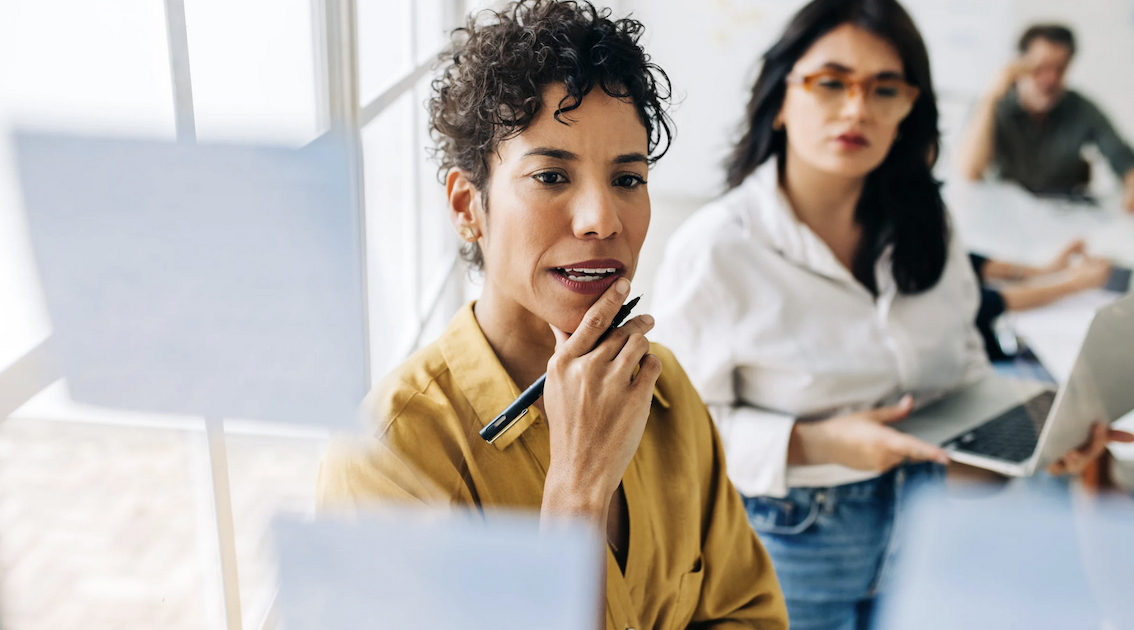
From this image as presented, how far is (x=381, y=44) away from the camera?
28.0 inches

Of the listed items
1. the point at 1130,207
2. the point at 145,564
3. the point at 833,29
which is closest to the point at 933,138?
the point at 833,29

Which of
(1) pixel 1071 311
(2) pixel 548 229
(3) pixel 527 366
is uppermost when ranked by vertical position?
(2) pixel 548 229

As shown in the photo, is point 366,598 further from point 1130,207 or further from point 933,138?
point 1130,207

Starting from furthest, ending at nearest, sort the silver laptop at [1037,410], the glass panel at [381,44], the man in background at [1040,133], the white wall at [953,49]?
the white wall at [953,49]
the man in background at [1040,133]
the silver laptop at [1037,410]
the glass panel at [381,44]

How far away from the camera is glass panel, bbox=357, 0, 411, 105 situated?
661 mm

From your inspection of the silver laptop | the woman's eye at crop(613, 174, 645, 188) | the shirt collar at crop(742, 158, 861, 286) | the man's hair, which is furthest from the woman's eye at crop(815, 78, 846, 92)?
the man's hair

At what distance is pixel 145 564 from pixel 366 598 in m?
0.12

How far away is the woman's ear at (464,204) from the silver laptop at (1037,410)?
0.68 metres

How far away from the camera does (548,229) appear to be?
488mm

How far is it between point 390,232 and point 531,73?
0.41m

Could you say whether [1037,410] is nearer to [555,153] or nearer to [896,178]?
[896,178]

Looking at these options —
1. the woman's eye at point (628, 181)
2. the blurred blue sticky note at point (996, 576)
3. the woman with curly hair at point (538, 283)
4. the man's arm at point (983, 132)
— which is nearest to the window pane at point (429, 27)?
the woman with curly hair at point (538, 283)

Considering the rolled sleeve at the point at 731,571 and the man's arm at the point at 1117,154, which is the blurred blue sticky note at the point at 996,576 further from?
the man's arm at the point at 1117,154

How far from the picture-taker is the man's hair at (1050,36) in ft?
7.64
